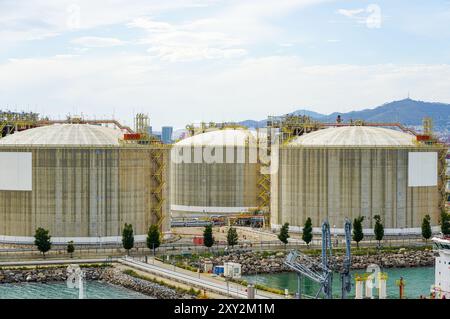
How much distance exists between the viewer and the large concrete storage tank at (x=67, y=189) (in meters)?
66.1

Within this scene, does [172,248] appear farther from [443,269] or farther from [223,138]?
[223,138]

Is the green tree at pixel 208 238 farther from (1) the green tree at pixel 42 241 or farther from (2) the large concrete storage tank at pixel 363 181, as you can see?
(2) the large concrete storage tank at pixel 363 181

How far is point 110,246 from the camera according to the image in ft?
217

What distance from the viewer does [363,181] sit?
244 ft

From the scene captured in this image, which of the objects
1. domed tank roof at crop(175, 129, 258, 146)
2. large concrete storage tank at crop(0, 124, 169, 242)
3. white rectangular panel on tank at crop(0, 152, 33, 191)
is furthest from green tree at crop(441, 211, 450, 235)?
white rectangular panel on tank at crop(0, 152, 33, 191)

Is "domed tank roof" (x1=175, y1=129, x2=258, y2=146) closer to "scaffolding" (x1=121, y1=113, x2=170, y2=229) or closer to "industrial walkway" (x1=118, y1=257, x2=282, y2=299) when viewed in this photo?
"scaffolding" (x1=121, y1=113, x2=170, y2=229)

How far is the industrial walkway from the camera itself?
153 ft

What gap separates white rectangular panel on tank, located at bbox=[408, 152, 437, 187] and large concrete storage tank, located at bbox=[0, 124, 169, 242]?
26.6 metres

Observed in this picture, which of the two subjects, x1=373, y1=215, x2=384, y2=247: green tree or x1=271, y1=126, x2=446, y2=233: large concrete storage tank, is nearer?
x1=373, y1=215, x2=384, y2=247: green tree

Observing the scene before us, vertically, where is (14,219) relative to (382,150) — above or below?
below

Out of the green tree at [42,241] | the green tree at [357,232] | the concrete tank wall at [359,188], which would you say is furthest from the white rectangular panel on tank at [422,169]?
the green tree at [42,241]
